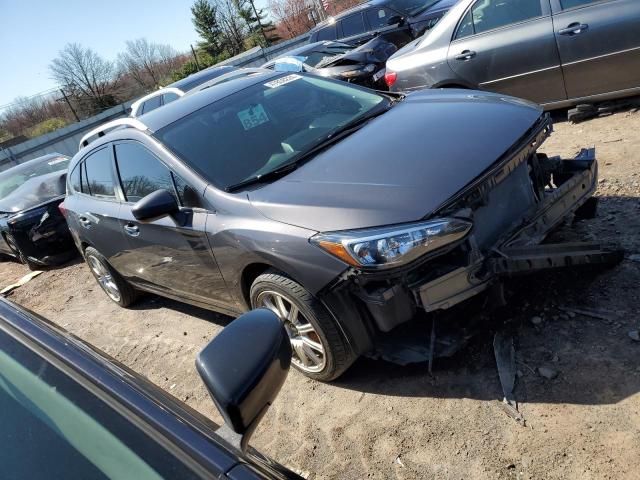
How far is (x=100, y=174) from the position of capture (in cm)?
454

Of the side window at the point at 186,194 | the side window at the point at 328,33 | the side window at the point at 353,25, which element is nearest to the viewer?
the side window at the point at 186,194

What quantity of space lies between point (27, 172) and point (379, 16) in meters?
7.87

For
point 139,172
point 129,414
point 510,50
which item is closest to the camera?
point 129,414

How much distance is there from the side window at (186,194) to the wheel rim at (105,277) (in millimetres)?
2213

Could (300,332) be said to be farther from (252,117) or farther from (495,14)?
(495,14)

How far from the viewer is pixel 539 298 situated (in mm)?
3148

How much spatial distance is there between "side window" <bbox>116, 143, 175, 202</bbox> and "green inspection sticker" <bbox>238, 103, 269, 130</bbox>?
0.63 m

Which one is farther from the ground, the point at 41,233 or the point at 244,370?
the point at 244,370

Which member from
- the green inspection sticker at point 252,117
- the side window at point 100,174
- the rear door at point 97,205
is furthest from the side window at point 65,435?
the side window at point 100,174

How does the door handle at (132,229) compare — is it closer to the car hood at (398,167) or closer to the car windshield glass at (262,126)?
the car windshield glass at (262,126)

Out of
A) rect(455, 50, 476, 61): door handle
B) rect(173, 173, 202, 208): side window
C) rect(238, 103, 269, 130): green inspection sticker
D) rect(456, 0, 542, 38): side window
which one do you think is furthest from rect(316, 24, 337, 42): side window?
rect(173, 173, 202, 208): side window

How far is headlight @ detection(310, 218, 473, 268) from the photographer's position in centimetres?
246

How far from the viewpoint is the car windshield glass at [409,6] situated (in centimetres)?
1153

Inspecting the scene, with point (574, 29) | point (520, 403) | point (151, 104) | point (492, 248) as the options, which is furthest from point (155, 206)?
point (151, 104)
